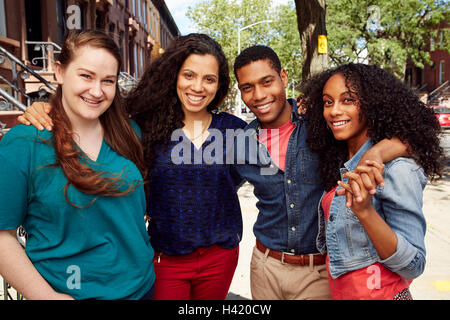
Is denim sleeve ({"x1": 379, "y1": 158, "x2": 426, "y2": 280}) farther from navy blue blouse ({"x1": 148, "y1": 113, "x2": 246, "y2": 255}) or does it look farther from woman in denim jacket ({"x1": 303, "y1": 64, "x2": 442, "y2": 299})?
navy blue blouse ({"x1": 148, "y1": 113, "x2": 246, "y2": 255})

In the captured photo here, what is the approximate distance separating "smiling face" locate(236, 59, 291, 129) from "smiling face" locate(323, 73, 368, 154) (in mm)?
481

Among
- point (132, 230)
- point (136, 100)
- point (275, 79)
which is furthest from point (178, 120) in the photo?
point (132, 230)

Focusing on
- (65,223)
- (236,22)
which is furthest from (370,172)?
(236,22)

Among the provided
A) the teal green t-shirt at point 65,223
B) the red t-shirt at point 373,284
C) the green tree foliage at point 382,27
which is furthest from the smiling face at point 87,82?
the green tree foliage at point 382,27

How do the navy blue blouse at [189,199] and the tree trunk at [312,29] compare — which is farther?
the tree trunk at [312,29]

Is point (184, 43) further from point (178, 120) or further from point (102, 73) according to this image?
point (102, 73)

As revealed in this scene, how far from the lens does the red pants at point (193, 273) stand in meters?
2.47

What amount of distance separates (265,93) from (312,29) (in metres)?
5.52

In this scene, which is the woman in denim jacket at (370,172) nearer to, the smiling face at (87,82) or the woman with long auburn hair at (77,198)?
the woman with long auburn hair at (77,198)

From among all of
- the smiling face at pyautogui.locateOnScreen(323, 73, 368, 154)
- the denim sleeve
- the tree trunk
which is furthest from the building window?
the denim sleeve

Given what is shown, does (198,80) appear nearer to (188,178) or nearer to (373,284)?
(188,178)

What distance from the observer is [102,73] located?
188 cm

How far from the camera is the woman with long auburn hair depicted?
167 centimetres
